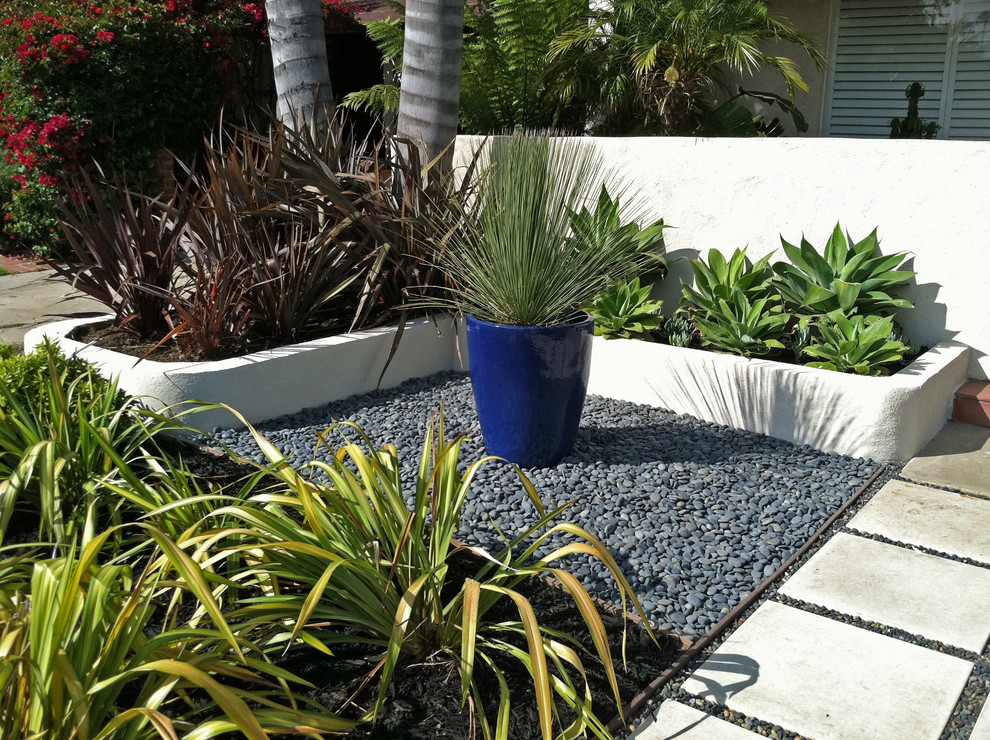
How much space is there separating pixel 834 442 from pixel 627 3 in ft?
15.0

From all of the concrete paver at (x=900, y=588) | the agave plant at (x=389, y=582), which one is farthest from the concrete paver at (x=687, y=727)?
the concrete paver at (x=900, y=588)

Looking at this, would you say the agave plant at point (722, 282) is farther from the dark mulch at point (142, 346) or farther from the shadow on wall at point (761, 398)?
the dark mulch at point (142, 346)

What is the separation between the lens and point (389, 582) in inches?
79.4

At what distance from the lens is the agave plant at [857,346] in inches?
147

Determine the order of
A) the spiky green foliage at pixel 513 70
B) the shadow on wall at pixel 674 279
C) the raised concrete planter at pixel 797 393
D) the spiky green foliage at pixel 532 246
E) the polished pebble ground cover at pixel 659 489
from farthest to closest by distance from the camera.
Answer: the spiky green foliage at pixel 513 70
the shadow on wall at pixel 674 279
the raised concrete planter at pixel 797 393
the spiky green foliage at pixel 532 246
the polished pebble ground cover at pixel 659 489

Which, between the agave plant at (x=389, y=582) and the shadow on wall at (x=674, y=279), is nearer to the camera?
the agave plant at (x=389, y=582)

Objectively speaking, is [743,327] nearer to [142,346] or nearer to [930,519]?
[930,519]

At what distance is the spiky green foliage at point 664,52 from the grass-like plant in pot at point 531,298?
3547mm

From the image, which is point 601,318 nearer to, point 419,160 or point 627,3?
point 419,160

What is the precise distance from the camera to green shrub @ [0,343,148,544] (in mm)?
2432

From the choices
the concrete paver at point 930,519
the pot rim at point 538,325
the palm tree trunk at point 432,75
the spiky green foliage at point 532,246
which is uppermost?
the palm tree trunk at point 432,75

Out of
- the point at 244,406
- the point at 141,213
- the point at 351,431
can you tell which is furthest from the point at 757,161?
the point at 141,213

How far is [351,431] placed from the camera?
157 inches

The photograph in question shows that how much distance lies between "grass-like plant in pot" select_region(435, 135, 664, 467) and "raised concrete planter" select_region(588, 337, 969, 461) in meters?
0.75
